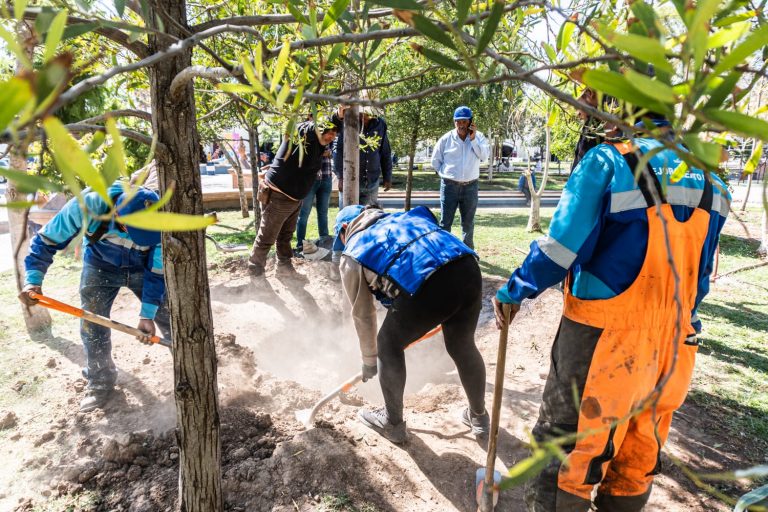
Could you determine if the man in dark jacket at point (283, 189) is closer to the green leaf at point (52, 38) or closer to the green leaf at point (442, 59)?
the green leaf at point (442, 59)

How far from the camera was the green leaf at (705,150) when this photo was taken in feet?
1.50

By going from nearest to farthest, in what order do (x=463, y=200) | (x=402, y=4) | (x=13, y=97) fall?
1. (x=13, y=97)
2. (x=402, y=4)
3. (x=463, y=200)

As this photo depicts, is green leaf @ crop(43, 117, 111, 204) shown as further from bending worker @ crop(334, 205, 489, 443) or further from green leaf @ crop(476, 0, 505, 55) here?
bending worker @ crop(334, 205, 489, 443)

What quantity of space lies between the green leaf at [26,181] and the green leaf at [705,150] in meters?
0.66

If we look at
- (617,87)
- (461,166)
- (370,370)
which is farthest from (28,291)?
(461,166)

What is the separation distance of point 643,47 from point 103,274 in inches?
151

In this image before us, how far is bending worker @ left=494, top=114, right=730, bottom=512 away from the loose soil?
55 centimetres

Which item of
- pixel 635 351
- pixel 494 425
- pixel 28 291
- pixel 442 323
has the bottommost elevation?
pixel 494 425

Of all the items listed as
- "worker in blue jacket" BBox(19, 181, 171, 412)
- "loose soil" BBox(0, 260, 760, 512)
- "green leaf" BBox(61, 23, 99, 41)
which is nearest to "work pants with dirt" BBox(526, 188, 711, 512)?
"loose soil" BBox(0, 260, 760, 512)

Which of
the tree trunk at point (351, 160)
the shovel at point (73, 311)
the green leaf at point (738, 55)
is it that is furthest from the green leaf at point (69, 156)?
the tree trunk at point (351, 160)

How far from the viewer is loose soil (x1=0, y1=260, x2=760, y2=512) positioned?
254 centimetres

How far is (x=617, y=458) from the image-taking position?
6.88 ft

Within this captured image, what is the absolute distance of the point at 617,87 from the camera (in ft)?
1.71

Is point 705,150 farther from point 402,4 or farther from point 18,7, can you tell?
point 18,7
